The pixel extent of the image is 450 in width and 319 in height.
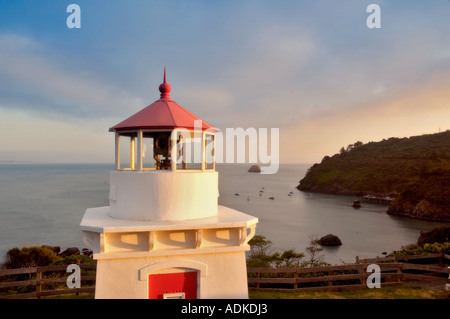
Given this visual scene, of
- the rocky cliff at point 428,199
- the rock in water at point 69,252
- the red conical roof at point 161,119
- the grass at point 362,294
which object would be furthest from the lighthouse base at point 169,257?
the rocky cliff at point 428,199

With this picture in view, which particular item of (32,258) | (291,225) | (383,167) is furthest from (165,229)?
(383,167)

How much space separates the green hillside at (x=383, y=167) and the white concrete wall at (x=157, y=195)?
80.6 m

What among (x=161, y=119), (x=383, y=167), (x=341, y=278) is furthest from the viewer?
(x=383, y=167)

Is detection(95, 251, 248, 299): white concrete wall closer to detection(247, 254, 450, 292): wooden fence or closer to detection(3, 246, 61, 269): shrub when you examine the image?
detection(247, 254, 450, 292): wooden fence

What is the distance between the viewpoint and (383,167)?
4104 inches

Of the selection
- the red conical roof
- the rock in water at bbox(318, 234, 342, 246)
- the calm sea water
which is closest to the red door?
the red conical roof

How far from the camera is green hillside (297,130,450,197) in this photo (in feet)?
305

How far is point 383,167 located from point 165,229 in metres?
113

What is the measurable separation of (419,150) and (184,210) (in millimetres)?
132761

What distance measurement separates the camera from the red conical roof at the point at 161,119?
21.7 feet

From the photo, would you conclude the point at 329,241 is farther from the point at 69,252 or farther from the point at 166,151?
the point at 166,151
